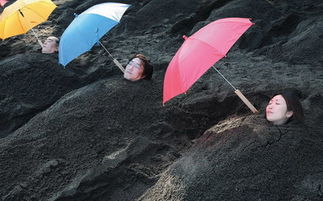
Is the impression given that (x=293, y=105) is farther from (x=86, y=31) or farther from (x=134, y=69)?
(x=86, y=31)

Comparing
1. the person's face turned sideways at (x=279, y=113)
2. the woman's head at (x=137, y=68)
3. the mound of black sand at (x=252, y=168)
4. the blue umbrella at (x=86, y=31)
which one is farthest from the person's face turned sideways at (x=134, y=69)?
the person's face turned sideways at (x=279, y=113)

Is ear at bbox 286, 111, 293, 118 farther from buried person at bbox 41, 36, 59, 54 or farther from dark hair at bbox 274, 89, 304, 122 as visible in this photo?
buried person at bbox 41, 36, 59, 54

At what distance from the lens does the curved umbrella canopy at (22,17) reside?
5883 millimetres

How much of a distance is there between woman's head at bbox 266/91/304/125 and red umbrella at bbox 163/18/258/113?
0.65m

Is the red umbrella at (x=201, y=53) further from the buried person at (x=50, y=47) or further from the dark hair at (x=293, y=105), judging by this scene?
the buried person at (x=50, y=47)

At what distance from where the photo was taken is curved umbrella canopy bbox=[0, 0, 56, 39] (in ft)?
19.3

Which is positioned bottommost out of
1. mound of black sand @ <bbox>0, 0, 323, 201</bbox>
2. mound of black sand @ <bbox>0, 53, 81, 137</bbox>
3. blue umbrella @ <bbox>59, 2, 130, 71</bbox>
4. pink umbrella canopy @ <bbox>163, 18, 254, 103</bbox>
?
mound of black sand @ <bbox>0, 0, 323, 201</bbox>

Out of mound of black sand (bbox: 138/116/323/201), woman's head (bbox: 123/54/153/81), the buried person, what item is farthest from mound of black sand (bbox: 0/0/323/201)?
the buried person

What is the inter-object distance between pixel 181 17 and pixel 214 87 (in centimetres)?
270

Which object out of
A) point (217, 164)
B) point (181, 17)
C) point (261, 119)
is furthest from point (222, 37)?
point (181, 17)

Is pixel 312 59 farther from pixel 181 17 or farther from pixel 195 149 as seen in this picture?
pixel 181 17

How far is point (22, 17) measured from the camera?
6.02 m

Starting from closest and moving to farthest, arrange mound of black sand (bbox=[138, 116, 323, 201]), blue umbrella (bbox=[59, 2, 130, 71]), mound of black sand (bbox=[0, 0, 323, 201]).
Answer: mound of black sand (bbox=[138, 116, 323, 201]) < mound of black sand (bbox=[0, 0, 323, 201]) < blue umbrella (bbox=[59, 2, 130, 71])

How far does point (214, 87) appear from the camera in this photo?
15.8 feet
